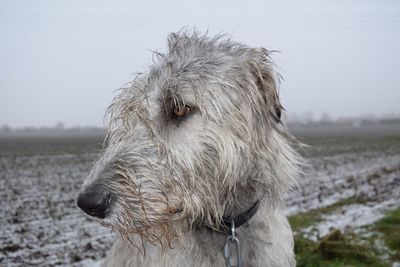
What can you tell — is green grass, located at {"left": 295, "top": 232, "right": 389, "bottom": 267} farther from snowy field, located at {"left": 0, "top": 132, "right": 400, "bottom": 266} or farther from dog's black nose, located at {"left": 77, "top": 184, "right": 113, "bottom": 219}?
dog's black nose, located at {"left": 77, "top": 184, "right": 113, "bottom": 219}

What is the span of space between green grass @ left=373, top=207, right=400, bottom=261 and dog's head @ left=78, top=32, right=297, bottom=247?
5205mm

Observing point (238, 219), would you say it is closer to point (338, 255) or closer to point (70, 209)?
point (338, 255)

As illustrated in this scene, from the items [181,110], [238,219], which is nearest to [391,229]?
[238,219]

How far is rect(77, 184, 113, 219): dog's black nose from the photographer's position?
3.07 m

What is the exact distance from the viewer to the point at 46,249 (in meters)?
10.5

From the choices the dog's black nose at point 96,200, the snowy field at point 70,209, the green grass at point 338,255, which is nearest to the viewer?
the dog's black nose at point 96,200

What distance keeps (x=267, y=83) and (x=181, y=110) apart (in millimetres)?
874

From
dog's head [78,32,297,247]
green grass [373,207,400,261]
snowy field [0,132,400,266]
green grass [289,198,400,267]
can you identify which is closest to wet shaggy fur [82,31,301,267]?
dog's head [78,32,297,247]

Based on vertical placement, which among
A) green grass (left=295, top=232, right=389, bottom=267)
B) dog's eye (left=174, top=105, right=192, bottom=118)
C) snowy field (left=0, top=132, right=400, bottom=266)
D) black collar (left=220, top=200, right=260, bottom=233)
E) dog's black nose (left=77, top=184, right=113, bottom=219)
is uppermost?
dog's eye (left=174, top=105, right=192, bottom=118)

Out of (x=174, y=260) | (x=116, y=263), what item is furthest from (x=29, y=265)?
(x=174, y=260)

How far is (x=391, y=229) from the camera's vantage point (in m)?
9.49

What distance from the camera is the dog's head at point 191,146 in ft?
10.8

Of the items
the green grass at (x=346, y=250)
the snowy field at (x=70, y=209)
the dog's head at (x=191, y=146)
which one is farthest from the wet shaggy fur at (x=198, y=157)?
the green grass at (x=346, y=250)

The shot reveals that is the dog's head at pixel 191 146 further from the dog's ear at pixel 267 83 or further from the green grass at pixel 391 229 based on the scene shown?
the green grass at pixel 391 229
